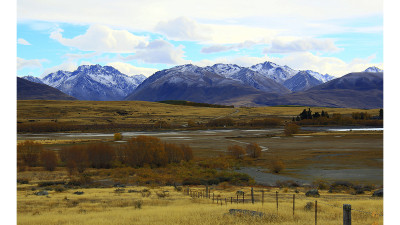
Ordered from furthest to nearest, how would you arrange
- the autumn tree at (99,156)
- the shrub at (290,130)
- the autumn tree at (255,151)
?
the shrub at (290,130) → the autumn tree at (255,151) → the autumn tree at (99,156)

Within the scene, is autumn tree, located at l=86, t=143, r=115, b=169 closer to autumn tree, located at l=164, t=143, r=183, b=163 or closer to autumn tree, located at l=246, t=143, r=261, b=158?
autumn tree, located at l=164, t=143, r=183, b=163

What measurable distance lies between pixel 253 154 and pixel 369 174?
953 inches

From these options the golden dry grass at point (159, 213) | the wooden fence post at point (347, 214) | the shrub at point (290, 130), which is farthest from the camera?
the shrub at point (290, 130)

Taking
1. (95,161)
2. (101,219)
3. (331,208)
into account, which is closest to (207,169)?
(95,161)

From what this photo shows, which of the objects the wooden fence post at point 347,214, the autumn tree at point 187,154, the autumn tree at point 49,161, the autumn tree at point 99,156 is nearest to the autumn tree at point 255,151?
the autumn tree at point 187,154

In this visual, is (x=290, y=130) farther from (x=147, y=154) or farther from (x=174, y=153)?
(x=147, y=154)

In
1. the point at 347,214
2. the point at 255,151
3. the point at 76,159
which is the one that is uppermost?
the point at 347,214

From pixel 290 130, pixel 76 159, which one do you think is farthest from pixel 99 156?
pixel 290 130

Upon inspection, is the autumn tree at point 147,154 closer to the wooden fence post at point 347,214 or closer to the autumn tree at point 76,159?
the autumn tree at point 76,159

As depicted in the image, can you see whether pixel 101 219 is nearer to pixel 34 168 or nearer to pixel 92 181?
pixel 92 181

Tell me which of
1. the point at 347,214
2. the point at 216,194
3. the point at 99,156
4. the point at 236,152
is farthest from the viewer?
the point at 236,152

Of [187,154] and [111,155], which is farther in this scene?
[187,154]

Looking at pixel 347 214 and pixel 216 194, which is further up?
pixel 347 214

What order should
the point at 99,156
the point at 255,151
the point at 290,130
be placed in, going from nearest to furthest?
the point at 99,156 < the point at 255,151 < the point at 290,130
